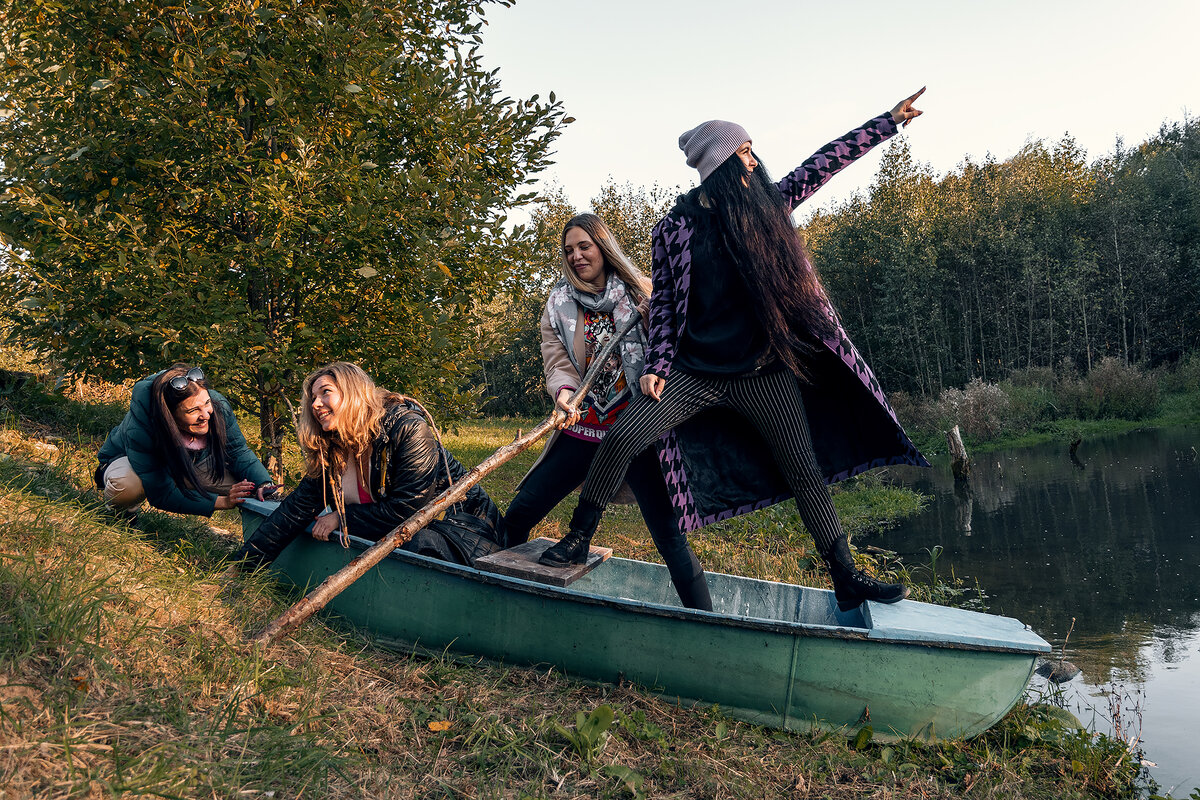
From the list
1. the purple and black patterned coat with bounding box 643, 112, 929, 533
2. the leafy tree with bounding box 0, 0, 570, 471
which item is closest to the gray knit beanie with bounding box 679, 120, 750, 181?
the purple and black patterned coat with bounding box 643, 112, 929, 533

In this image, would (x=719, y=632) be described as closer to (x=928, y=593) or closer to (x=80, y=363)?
(x=928, y=593)

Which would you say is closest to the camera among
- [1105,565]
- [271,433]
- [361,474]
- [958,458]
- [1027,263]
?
[361,474]

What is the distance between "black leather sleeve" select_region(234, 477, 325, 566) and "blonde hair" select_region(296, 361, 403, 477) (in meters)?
0.12

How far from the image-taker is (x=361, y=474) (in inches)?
159

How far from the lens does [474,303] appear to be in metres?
6.13

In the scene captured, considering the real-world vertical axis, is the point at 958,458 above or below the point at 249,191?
below

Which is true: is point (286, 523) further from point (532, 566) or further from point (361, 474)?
point (532, 566)

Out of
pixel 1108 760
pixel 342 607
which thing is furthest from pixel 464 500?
pixel 1108 760

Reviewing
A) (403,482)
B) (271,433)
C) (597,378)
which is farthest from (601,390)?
(271,433)

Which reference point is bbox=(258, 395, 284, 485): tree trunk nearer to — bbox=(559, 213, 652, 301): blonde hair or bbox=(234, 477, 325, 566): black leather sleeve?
bbox=(234, 477, 325, 566): black leather sleeve

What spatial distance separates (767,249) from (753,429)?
3.15ft

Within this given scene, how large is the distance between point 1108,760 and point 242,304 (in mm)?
5516

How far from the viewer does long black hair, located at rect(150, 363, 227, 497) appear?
14.3ft

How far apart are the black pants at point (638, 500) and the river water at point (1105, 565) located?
2.40m
